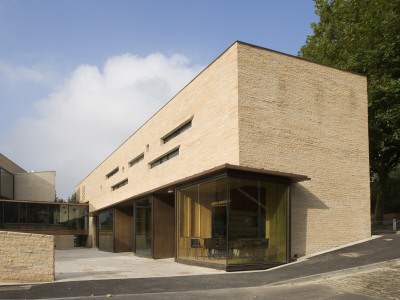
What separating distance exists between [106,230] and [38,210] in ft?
37.3

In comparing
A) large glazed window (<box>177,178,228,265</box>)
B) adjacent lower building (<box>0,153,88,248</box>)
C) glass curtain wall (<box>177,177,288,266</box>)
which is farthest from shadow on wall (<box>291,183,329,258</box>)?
adjacent lower building (<box>0,153,88,248</box>)

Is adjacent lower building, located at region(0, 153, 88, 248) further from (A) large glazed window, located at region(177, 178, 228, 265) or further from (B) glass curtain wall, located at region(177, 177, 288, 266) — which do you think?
(B) glass curtain wall, located at region(177, 177, 288, 266)

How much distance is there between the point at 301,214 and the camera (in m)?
16.2

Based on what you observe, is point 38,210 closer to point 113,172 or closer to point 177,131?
point 113,172

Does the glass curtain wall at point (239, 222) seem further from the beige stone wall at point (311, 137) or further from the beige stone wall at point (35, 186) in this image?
the beige stone wall at point (35, 186)

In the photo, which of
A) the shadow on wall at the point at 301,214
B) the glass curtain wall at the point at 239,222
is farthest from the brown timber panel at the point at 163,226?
the shadow on wall at the point at 301,214

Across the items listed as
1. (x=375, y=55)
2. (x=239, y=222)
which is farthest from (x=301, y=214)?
(x=375, y=55)

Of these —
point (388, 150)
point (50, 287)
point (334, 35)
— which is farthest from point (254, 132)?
point (334, 35)

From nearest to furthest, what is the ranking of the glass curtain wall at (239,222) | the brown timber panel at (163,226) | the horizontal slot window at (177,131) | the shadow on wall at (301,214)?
1. the glass curtain wall at (239,222)
2. the shadow on wall at (301,214)
3. the brown timber panel at (163,226)
4. the horizontal slot window at (177,131)

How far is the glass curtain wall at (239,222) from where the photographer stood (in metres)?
13.3

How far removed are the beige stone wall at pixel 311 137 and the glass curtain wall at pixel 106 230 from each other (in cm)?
1527

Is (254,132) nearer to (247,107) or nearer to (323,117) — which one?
(247,107)

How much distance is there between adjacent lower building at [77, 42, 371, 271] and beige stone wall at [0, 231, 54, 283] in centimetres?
556

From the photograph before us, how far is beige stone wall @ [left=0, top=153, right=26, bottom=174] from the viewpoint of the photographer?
43216 mm
